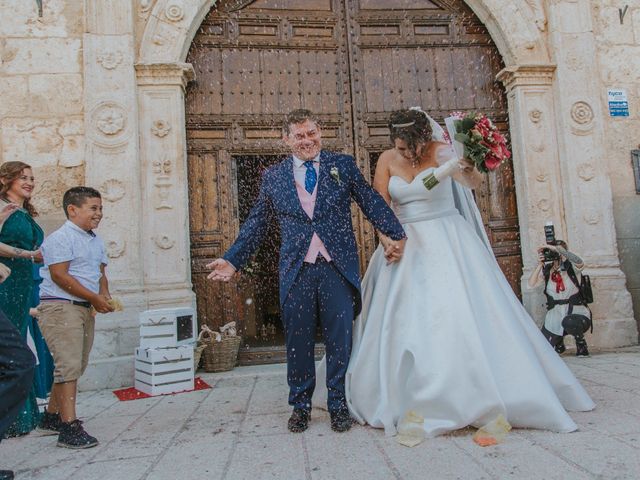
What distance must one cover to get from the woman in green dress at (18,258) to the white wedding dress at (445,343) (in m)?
1.85

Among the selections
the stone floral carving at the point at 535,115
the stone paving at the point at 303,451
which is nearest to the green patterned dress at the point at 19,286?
the stone paving at the point at 303,451

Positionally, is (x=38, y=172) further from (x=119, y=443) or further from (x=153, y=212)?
(x=119, y=443)

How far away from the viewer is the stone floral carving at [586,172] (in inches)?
227

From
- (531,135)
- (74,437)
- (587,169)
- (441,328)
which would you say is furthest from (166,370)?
(587,169)

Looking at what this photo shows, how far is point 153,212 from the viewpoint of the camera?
17.3 ft

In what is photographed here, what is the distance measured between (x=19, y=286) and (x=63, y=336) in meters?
0.60

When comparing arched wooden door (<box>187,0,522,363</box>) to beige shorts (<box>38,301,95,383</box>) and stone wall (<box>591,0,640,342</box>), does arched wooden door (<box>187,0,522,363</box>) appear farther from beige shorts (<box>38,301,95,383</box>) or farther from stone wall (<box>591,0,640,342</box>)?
beige shorts (<box>38,301,95,383</box>)

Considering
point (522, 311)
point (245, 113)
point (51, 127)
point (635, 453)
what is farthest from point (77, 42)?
point (635, 453)

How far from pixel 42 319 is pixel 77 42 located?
3.65m

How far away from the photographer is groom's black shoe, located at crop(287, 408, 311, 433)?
2850mm

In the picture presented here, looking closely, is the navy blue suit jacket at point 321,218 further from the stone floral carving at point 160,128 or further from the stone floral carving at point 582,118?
the stone floral carving at point 582,118

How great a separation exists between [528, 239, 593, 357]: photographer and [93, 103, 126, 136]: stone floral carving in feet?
14.6

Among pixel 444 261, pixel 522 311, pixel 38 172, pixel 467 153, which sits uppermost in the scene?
pixel 38 172

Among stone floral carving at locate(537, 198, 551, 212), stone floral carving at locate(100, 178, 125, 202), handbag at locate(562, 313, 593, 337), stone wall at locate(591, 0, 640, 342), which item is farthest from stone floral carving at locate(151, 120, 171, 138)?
stone wall at locate(591, 0, 640, 342)
